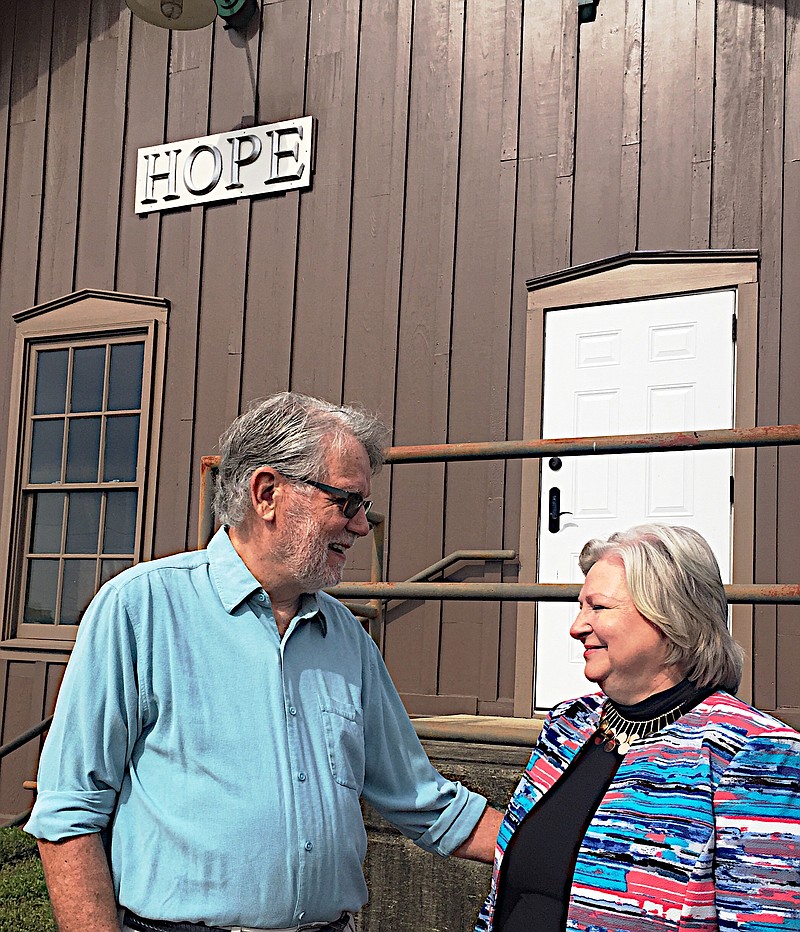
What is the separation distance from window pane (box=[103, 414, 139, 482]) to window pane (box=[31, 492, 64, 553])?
451mm

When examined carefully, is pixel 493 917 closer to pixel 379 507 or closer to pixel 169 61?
pixel 379 507

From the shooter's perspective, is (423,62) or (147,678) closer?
(147,678)

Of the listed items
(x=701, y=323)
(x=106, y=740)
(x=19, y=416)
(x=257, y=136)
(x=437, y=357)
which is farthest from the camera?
(x=19, y=416)

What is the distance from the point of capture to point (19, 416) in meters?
7.70

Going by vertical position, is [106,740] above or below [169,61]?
below

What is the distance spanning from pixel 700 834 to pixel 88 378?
6.13m

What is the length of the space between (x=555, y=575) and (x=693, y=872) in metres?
3.89

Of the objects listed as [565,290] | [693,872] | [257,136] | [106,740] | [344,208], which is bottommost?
[693,872]

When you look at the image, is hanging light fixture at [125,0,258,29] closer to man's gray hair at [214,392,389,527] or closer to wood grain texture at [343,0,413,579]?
wood grain texture at [343,0,413,579]

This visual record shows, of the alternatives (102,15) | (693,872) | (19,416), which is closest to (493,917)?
(693,872)

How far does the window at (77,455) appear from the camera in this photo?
285 inches

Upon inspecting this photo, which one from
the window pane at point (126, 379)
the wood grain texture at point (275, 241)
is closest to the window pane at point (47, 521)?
the window pane at point (126, 379)

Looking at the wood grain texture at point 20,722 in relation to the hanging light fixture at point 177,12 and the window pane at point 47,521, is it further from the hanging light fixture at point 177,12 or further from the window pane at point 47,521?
the hanging light fixture at point 177,12

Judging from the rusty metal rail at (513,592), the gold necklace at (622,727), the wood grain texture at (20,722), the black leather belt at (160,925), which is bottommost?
the wood grain texture at (20,722)
